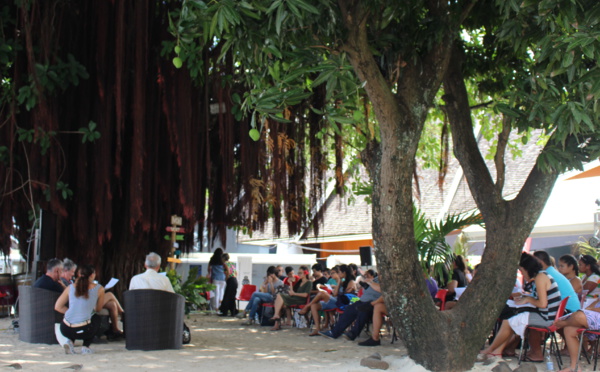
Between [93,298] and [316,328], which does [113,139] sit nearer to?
[93,298]

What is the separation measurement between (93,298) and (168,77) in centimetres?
277

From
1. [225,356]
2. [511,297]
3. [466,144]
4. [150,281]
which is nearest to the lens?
[466,144]

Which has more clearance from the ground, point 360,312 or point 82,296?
point 82,296

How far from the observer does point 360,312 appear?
9266 mm

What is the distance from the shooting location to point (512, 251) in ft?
21.1

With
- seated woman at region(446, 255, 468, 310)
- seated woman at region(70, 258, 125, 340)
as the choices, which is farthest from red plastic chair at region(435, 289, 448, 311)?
seated woman at region(70, 258, 125, 340)

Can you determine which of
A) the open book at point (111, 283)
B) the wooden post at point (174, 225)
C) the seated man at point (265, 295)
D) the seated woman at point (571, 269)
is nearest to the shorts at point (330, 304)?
the seated man at point (265, 295)

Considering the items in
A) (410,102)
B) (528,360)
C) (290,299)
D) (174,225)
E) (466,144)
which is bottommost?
(528,360)

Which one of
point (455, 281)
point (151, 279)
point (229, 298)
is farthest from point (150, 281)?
point (229, 298)

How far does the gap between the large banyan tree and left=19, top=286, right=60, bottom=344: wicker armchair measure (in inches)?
22.1

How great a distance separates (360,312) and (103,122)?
13.9 ft

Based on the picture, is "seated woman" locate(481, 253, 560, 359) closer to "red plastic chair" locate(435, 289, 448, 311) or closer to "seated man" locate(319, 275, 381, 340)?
"red plastic chair" locate(435, 289, 448, 311)

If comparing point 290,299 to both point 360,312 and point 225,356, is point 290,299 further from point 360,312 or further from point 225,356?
point 225,356

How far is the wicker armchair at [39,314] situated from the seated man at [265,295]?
180 inches
